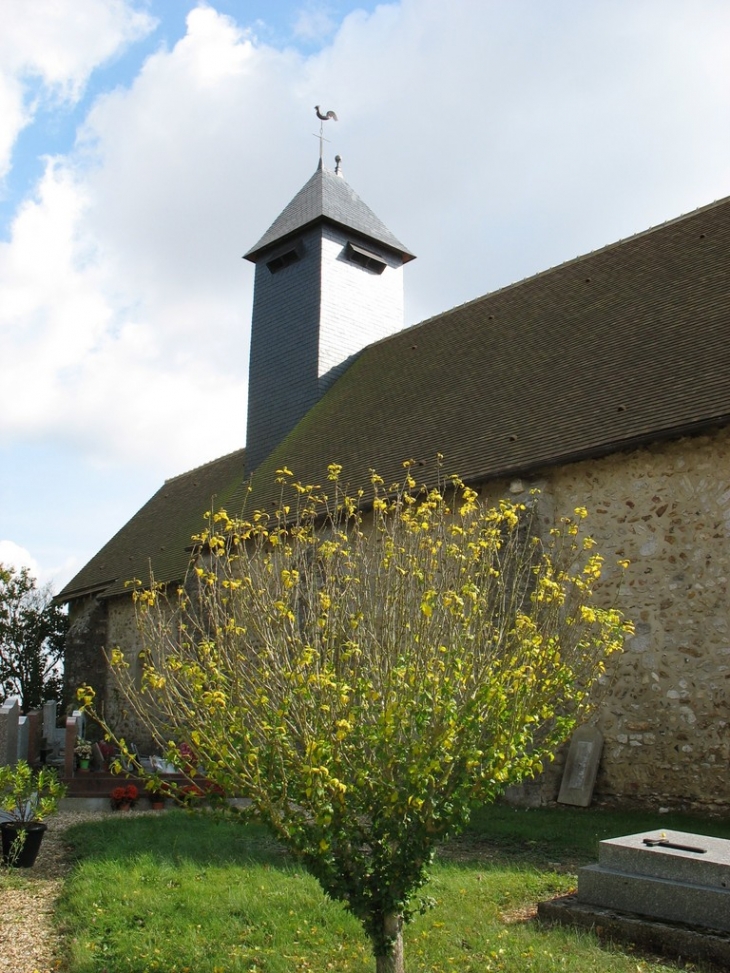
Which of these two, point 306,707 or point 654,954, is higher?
point 306,707

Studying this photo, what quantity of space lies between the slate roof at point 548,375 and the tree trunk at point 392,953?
6.13m

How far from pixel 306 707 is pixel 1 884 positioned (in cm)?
384

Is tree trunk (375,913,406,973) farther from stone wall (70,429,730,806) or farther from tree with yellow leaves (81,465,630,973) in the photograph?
stone wall (70,429,730,806)

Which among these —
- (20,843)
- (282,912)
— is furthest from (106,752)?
(282,912)

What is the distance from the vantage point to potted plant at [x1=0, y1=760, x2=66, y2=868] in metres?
7.13

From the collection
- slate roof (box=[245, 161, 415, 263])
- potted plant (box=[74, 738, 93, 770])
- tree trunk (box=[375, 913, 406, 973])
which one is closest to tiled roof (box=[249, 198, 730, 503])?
slate roof (box=[245, 161, 415, 263])

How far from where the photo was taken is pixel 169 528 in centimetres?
2044

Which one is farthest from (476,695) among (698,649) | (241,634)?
(698,649)

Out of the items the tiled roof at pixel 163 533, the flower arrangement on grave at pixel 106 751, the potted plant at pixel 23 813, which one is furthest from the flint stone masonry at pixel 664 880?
the tiled roof at pixel 163 533

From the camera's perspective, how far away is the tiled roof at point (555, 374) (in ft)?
32.2

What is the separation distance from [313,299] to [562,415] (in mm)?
9151

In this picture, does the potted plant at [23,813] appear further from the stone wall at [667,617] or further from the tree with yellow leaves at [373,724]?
the stone wall at [667,617]

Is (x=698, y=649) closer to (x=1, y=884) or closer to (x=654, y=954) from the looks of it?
(x=654, y=954)

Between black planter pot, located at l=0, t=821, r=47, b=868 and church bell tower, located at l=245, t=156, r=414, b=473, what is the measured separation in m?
11.3
